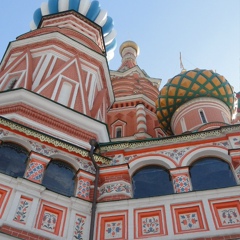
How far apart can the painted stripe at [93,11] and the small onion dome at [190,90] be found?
426cm

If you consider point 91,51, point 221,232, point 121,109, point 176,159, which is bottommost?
point 221,232

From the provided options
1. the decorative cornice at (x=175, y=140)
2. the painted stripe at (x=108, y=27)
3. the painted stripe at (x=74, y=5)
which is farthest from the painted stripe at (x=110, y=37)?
the decorative cornice at (x=175, y=140)

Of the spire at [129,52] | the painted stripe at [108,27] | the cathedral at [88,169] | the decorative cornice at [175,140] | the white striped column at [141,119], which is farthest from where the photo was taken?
the spire at [129,52]

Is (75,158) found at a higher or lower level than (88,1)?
lower

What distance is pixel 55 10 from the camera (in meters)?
16.0

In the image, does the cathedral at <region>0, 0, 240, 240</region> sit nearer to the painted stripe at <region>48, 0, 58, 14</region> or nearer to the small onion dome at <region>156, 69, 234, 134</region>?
the small onion dome at <region>156, 69, 234, 134</region>

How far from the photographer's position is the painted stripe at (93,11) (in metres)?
16.2

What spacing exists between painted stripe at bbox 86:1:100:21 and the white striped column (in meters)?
4.55

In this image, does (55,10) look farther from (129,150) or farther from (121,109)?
(129,150)

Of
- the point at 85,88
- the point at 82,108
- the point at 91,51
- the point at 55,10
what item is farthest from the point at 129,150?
the point at 55,10

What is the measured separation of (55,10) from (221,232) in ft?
40.9

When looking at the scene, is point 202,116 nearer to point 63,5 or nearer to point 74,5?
point 74,5

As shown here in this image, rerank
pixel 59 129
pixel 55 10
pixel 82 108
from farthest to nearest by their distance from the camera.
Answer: pixel 55 10 < pixel 82 108 < pixel 59 129

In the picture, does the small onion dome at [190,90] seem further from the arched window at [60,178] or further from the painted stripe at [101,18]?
the arched window at [60,178]
